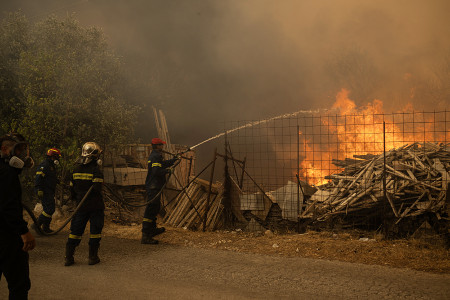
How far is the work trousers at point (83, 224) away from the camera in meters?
5.44

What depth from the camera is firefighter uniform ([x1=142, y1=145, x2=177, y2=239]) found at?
6.84m

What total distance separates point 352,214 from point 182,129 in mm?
13473

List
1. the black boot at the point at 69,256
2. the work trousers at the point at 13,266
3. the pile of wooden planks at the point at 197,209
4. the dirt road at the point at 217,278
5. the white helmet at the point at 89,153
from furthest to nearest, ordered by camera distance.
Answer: the pile of wooden planks at the point at 197,209 → the white helmet at the point at 89,153 → the black boot at the point at 69,256 → the dirt road at the point at 217,278 → the work trousers at the point at 13,266

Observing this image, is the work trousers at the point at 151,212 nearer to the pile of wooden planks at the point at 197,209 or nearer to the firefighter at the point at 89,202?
the firefighter at the point at 89,202

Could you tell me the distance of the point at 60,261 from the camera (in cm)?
560

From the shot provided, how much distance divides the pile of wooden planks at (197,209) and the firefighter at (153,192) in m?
1.48

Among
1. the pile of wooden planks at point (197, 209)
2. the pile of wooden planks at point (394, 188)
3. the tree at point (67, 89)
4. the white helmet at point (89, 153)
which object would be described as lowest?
the pile of wooden planks at point (197, 209)

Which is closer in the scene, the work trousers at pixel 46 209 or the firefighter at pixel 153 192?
the firefighter at pixel 153 192

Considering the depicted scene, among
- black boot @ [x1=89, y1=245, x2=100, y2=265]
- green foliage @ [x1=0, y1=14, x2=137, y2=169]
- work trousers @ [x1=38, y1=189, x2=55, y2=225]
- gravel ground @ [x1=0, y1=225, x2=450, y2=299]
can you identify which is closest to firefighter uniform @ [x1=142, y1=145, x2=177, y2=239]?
gravel ground @ [x1=0, y1=225, x2=450, y2=299]

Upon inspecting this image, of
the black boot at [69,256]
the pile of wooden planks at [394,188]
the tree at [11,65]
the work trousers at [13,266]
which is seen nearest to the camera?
the work trousers at [13,266]

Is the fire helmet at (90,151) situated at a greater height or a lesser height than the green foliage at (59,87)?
lesser

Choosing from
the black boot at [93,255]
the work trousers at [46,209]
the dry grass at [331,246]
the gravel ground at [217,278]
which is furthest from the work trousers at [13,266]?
the work trousers at [46,209]

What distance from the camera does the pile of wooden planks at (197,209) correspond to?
8430 millimetres

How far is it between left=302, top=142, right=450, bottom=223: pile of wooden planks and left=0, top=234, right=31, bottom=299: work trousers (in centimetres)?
595
